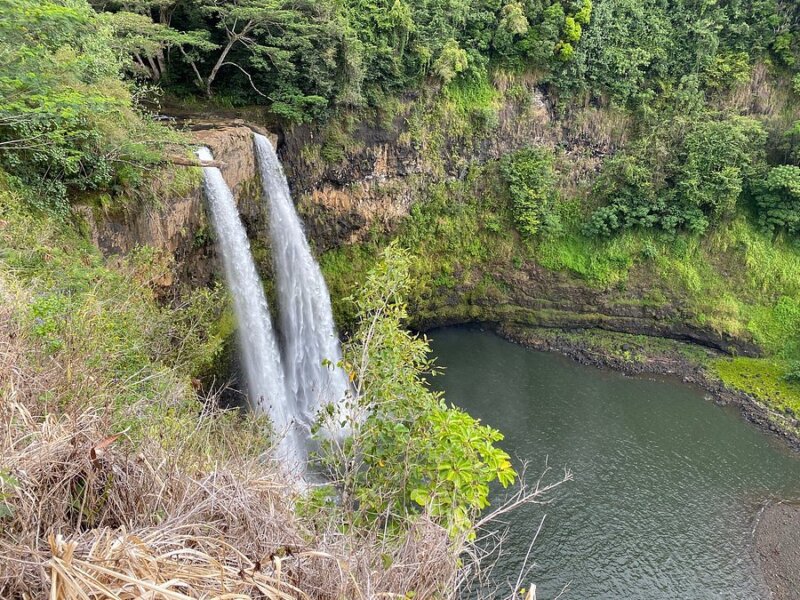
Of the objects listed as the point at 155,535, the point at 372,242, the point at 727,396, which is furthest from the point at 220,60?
the point at 727,396

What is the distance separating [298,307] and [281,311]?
46cm

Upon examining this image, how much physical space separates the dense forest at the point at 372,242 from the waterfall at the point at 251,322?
34 centimetres

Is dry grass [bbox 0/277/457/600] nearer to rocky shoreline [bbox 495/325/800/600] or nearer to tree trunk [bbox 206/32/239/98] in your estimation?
tree trunk [bbox 206/32/239/98]

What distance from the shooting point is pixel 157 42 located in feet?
34.0

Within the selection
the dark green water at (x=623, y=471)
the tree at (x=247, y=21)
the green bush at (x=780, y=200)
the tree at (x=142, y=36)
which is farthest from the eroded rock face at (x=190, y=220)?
the green bush at (x=780, y=200)

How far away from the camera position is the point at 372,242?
16.0 metres

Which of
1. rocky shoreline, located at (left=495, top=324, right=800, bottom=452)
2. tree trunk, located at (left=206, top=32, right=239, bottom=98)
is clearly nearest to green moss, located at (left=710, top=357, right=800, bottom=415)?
rocky shoreline, located at (left=495, top=324, right=800, bottom=452)

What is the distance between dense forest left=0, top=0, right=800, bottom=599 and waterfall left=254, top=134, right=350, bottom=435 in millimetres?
659

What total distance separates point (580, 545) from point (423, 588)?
31.3ft

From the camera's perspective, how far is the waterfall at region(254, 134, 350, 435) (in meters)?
12.3

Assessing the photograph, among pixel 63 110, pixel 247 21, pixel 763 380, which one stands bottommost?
pixel 763 380

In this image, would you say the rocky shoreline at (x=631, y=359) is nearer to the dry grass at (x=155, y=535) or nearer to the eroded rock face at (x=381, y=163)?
the eroded rock face at (x=381, y=163)

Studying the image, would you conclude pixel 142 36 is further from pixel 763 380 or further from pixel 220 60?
pixel 763 380

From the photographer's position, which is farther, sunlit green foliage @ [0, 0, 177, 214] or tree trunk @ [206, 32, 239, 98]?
tree trunk @ [206, 32, 239, 98]
